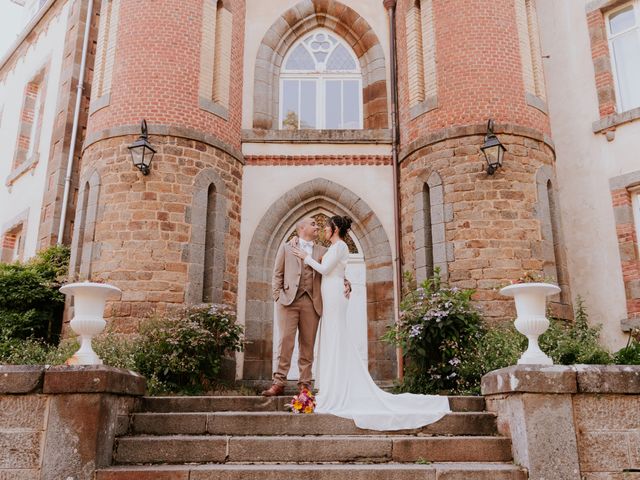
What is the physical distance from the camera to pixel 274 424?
18.3 feet

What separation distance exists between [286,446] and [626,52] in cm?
1022

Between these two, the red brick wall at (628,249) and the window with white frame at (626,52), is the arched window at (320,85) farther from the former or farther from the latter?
the red brick wall at (628,249)

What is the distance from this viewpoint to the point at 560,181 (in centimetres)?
1143

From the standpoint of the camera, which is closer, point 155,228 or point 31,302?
point 155,228

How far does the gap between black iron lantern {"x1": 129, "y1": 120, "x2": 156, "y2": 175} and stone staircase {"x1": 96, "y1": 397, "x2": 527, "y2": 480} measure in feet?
15.0

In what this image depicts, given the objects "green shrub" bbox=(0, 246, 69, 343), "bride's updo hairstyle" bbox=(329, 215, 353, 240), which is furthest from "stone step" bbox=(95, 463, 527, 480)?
"green shrub" bbox=(0, 246, 69, 343)

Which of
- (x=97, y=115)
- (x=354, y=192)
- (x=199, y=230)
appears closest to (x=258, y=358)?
(x=199, y=230)

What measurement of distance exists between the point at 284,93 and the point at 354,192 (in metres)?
2.71

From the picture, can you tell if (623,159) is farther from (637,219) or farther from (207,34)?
(207,34)

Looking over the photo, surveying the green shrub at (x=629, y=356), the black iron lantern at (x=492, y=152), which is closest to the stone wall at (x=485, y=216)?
the black iron lantern at (x=492, y=152)

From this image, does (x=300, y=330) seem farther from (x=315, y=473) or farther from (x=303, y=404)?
(x=315, y=473)

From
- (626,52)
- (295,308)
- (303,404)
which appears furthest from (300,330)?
(626,52)

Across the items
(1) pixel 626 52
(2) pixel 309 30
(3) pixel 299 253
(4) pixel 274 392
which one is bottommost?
(4) pixel 274 392

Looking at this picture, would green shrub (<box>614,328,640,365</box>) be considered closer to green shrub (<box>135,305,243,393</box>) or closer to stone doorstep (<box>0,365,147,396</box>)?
green shrub (<box>135,305,243,393</box>)
